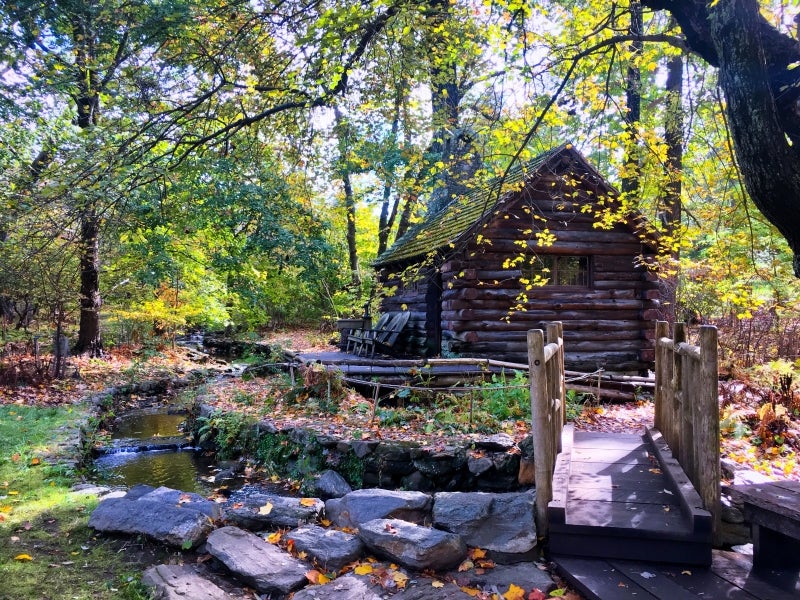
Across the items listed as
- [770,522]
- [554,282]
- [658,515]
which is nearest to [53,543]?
[658,515]

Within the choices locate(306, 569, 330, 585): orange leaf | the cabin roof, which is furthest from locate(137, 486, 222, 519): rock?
the cabin roof

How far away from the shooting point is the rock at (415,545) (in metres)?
4.23

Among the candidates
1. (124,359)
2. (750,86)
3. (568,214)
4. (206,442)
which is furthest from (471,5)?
(124,359)

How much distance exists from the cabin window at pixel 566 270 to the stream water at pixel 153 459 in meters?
8.60

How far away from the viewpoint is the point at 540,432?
4.70m

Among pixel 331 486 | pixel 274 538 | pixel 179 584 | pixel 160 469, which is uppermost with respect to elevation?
pixel 179 584

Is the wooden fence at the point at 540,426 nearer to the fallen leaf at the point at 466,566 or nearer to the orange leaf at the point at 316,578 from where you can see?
Result: the fallen leaf at the point at 466,566

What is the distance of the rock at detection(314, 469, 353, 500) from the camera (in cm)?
735

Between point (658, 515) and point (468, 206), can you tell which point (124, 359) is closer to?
point (468, 206)

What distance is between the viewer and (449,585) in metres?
4.01

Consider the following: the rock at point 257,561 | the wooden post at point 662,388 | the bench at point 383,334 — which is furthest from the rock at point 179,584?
the bench at point 383,334

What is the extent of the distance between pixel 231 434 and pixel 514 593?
684 centimetres

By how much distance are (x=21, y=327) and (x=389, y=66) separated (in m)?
18.3

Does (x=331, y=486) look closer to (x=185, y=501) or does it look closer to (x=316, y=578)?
(x=185, y=501)
